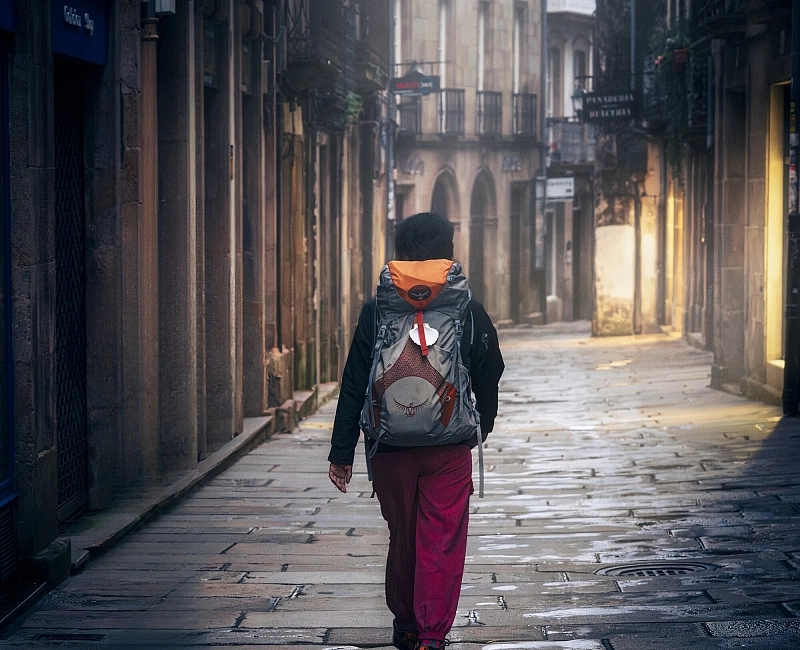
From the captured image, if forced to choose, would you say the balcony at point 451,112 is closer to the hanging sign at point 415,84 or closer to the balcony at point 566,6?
the hanging sign at point 415,84

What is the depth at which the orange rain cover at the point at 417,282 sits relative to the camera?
5543mm

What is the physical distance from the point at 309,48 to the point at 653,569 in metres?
9.20

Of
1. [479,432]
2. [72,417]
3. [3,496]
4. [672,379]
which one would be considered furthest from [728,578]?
[672,379]

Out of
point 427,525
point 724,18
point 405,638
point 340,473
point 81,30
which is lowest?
point 405,638

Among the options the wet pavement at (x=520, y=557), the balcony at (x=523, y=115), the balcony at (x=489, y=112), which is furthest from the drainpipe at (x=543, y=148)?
the wet pavement at (x=520, y=557)

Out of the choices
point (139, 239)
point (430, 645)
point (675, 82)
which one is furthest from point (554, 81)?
point (430, 645)

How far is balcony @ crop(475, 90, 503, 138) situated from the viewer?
36.2 meters

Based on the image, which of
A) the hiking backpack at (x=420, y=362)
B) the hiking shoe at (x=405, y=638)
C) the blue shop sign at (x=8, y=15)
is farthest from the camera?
the blue shop sign at (x=8, y=15)

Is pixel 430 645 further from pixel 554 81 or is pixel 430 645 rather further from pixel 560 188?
pixel 554 81

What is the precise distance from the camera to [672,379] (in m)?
19.2

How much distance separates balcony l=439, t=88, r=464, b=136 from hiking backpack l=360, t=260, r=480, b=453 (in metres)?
29.3

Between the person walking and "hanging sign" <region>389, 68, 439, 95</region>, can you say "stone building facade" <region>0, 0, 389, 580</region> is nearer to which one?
the person walking

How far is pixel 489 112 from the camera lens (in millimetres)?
36594

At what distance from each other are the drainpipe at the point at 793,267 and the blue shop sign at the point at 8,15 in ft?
27.0
